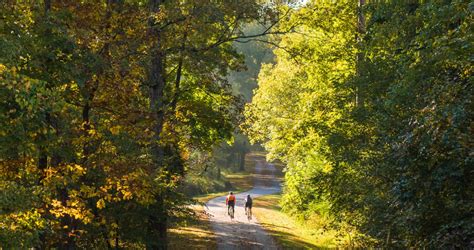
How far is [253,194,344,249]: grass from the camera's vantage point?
69.4ft

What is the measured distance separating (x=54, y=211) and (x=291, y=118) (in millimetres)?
19274

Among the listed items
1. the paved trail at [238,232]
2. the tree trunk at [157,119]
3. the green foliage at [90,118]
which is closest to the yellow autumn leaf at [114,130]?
the green foliage at [90,118]

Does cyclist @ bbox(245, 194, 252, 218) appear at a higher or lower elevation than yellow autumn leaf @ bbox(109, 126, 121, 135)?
lower

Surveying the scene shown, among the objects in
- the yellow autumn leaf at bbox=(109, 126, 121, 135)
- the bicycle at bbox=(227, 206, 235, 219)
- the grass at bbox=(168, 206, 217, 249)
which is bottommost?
the grass at bbox=(168, 206, 217, 249)

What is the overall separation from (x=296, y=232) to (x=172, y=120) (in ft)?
42.0

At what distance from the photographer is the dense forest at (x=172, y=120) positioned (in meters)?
7.49

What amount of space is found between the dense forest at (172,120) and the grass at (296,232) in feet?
16.0

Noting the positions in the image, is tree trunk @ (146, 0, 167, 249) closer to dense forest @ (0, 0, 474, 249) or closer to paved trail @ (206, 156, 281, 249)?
dense forest @ (0, 0, 474, 249)

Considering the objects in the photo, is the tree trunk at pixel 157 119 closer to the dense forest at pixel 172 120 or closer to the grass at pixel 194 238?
the dense forest at pixel 172 120

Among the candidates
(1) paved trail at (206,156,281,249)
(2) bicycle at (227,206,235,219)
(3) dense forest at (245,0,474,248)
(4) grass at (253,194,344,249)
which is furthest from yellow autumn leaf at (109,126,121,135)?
(2) bicycle at (227,206,235,219)

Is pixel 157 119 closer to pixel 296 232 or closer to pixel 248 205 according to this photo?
pixel 296 232

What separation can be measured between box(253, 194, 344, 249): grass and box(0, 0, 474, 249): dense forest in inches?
192

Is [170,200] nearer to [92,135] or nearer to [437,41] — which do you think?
[92,135]

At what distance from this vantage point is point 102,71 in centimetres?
1080
